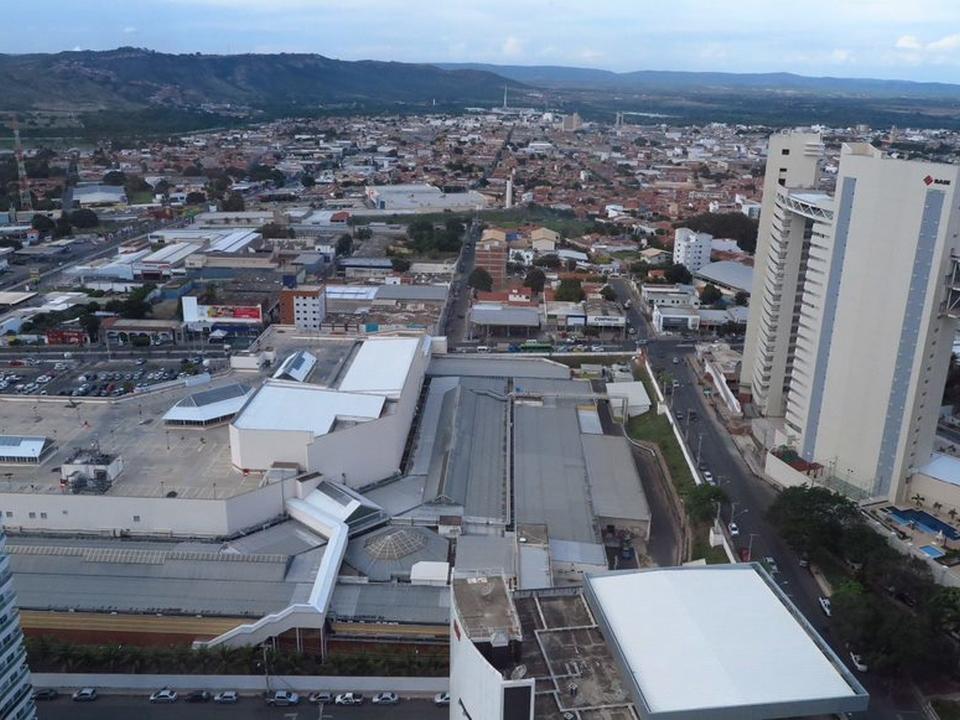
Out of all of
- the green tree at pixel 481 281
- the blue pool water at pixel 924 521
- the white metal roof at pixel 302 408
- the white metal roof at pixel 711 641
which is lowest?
the blue pool water at pixel 924 521

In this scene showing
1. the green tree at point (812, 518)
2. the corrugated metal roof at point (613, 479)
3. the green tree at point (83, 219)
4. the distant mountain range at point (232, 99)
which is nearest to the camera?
the green tree at point (812, 518)

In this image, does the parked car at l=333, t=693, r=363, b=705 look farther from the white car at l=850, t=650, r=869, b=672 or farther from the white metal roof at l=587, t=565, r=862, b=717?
the white car at l=850, t=650, r=869, b=672

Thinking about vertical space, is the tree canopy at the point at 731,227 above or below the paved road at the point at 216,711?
above

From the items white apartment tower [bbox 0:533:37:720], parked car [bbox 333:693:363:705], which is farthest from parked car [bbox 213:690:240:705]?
white apartment tower [bbox 0:533:37:720]

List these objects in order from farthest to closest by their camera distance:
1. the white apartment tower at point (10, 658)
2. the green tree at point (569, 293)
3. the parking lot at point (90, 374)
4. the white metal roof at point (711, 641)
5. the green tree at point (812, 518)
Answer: the green tree at point (569, 293)
the parking lot at point (90, 374)
the green tree at point (812, 518)
the white apartment tower at point (10, 658)
the white metal roof at point (711, 641)

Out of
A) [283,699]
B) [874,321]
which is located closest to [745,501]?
[874,321]

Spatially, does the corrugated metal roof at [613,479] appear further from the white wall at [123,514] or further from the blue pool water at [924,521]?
the white wall at [123,514]

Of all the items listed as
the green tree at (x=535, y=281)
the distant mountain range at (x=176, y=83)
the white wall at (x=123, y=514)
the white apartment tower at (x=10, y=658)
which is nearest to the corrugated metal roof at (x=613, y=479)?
the white wall at (x=123, y=514)
